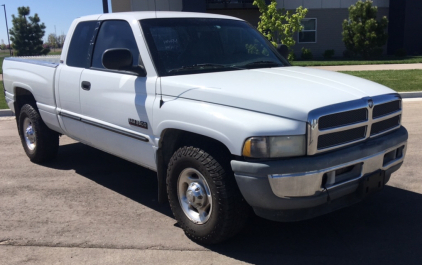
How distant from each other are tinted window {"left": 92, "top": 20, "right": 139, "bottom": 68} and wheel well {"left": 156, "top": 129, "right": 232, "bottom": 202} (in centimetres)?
91

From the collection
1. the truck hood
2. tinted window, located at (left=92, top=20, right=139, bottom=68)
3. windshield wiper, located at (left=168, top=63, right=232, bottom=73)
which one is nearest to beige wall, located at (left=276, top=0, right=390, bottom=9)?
tinted window, located at (left=92, top=20, right=139, bottom=68)

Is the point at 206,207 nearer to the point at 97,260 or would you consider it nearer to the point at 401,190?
the point at 97,260

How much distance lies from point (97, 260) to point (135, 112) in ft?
4.63

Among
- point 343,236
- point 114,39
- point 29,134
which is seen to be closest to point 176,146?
point 114,39

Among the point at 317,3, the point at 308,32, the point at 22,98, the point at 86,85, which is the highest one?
the point at 317,3

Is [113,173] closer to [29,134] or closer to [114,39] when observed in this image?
[29,134]

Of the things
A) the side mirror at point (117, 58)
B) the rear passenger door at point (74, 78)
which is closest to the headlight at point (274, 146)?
the side mirror at point (117, 58)

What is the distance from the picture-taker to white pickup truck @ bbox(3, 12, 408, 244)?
3.48 meters

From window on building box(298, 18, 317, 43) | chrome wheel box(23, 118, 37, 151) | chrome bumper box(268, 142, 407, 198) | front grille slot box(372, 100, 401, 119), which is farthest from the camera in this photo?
window on building box(298, 18, 317, 43)

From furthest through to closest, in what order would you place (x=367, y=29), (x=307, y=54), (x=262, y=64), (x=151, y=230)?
1. (x=307, y=54)
2. (x=367, y=29)
3. (x=262, y=64)
4. (x=151, y=230)

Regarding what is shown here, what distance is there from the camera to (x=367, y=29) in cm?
2492

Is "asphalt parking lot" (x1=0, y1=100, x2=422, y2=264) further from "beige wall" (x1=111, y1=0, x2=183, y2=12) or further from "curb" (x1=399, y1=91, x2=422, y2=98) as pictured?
"beige wall" (x1=111, y1=0, x2=183, y2=12)

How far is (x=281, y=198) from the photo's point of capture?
3.50 metres

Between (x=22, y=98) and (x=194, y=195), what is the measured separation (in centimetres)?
405
